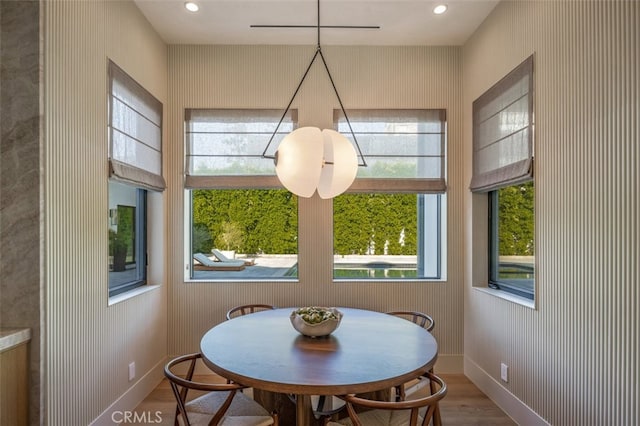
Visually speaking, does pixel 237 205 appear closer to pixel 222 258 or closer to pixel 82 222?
pixel 222 258

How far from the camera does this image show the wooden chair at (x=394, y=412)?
1.46 metres

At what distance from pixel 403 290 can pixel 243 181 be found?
180cm

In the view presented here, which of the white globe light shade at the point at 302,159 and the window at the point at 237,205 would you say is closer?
the white globe light shade at the point at 302,159

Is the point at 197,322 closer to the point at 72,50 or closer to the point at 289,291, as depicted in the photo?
the point at 289,291

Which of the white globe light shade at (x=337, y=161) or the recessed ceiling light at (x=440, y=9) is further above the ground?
the recessed ceiling light at (x=440, y=9)

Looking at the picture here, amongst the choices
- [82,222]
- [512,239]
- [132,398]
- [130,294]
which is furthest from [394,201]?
[132,398]

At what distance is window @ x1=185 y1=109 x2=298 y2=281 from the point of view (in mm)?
3342

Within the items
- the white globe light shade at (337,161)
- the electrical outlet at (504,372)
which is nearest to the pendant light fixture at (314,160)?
the white globe light shade at (337,161)

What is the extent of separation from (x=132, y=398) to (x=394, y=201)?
273 centimetres

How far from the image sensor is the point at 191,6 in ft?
9.05

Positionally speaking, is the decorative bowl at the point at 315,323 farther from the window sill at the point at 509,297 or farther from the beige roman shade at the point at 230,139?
the beige roman shade at the point at 230,139

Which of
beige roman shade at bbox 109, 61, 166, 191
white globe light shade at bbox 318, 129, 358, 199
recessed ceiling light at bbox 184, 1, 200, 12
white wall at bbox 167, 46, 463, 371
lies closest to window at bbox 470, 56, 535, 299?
white wall at bbox 167, 46, 463, 371

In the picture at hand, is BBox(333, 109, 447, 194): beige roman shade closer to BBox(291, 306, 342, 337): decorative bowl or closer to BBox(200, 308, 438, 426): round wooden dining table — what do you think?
BBox(200, 308, 438, 426): round wooden dining table

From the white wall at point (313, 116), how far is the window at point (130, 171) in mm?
245
